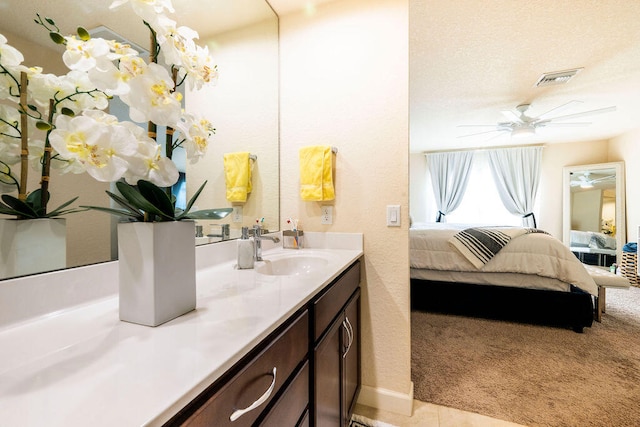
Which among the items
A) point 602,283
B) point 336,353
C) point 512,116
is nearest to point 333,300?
point 336,353

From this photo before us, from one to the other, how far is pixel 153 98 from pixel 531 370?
2528 mm

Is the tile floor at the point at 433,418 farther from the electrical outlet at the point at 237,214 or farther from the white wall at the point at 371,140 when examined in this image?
the electrical outlet at the point at 237,214

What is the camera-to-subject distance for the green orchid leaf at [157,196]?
624mm

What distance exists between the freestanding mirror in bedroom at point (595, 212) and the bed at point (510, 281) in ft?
9.57

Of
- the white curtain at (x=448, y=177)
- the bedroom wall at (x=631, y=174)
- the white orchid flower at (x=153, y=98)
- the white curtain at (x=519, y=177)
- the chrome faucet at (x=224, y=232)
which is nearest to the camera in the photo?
the white orchid flower at (x=153, y=98)

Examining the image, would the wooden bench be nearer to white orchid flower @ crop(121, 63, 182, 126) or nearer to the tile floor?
the tile floor

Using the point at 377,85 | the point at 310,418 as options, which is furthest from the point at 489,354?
the point at 377,85

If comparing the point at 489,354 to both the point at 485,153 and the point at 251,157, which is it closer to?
the point at 251,157

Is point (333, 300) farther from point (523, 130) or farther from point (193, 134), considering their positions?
point (523, 130)

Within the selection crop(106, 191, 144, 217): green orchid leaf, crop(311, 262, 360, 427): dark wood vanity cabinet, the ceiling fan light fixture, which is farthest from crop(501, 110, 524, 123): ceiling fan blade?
crop(106, 191, 144, 217): green orchid leaf

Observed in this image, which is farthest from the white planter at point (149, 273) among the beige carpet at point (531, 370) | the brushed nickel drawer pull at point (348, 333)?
the beige carpet at point (531, 370)

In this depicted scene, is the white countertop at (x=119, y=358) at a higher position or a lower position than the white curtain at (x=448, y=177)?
lower

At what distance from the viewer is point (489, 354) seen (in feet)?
6.60

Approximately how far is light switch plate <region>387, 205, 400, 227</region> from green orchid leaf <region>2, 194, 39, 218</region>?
1353 millimetres
